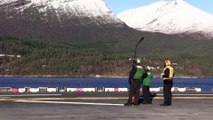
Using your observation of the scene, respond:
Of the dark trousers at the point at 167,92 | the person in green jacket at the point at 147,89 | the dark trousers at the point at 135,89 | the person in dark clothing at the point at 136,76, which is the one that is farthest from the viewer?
the person in green jacket at the point at 147,89

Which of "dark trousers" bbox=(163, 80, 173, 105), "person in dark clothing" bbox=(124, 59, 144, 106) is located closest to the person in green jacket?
"person in dark clothing" bbox=(124, 59, 144, 106)

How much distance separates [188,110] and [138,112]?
2619 millimetres

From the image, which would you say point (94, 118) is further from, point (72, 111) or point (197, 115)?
point (197, 115)

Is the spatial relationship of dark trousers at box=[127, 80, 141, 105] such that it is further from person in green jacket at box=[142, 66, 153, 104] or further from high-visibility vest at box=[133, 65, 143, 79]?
person in green jacket at box=[142, 66, 153, 104]

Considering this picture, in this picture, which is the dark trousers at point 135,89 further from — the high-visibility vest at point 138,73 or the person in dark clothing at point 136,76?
the high-visibility vest at point 138,73

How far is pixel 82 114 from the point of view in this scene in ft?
74.8

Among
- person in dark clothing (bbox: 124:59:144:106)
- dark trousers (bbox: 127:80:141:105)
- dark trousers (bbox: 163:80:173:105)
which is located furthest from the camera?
person in dark clothing (bbox: 124:59:144:106)

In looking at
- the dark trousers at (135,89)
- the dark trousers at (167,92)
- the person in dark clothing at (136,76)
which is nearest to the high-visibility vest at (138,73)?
the person in dark clothing at (136,76)

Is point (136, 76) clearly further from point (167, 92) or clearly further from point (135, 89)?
point (167, 92)

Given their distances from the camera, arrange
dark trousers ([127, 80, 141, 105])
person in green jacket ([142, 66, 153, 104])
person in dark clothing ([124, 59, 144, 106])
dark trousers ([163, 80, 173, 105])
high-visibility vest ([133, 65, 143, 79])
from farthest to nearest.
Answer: person in green jacket ([142, 66, 153, 104]), high-visibility vest ([133, 65, 143, 79]), person in dark clothing ([124, 59, 144, 106]), dark trousers ([127, 80, 141, 105]), dark trousers ([163, 80, 173, 105])

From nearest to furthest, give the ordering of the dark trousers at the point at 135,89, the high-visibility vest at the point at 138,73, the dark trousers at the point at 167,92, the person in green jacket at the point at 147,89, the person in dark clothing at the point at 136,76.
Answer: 1. the dark trousers at the point at 167,92
2. the dark trousers at the point at 135,89
3. the person in dark clothing at the point at 136,76
4. the high-visibility vest at the point at 138,73
5. the person in green jacket at the point at 147,89

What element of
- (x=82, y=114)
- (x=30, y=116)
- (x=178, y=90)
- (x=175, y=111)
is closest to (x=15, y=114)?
(x=30, y=116)

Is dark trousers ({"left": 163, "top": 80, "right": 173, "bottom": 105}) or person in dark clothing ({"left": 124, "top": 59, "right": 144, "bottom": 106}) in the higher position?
person in dark clothing ({"left": 124, "top": 59, "right": 144, "bottom": 106})

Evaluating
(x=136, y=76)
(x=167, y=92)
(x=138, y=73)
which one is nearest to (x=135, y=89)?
(x=136, y=76)
